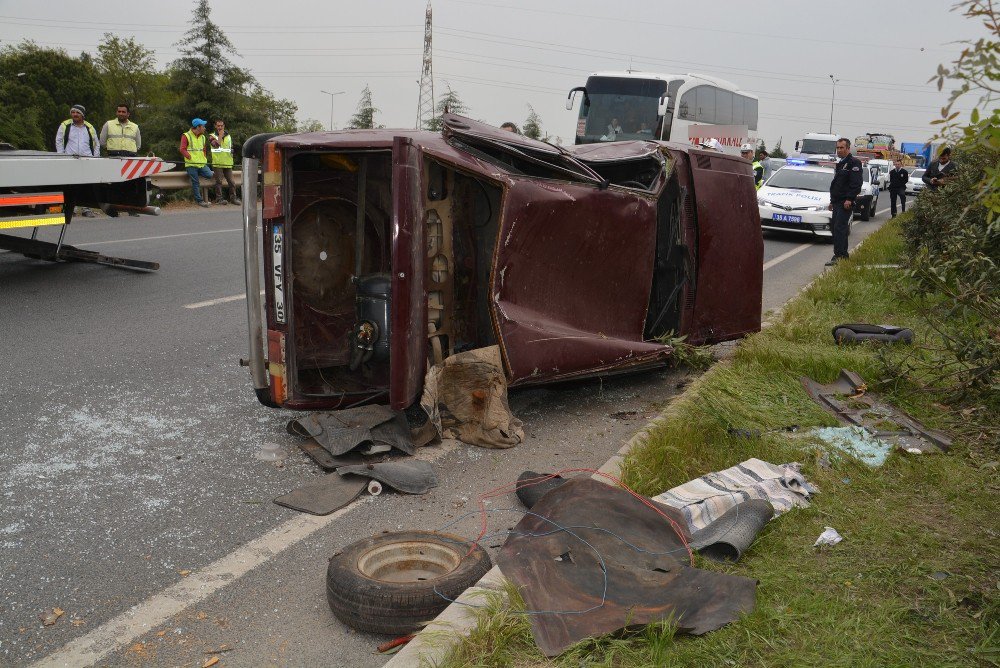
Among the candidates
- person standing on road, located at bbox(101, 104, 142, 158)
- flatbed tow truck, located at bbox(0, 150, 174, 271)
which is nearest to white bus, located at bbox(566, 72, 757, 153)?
person standing on road, located at bbox(101, 104, 142, 158)

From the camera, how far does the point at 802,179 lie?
18.2m

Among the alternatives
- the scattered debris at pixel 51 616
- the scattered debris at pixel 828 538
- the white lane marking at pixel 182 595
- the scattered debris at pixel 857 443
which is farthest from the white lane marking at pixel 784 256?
the scattered debris at pixel 51 616

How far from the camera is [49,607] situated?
115 inches

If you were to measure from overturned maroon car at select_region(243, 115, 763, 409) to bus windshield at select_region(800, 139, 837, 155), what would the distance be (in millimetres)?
39444

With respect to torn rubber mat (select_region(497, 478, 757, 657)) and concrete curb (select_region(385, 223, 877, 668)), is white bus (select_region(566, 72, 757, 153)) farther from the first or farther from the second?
concrete curb (select_region(385, 223, 877, 668))

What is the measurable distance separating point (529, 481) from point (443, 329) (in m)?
1.13

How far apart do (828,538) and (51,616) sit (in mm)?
2829

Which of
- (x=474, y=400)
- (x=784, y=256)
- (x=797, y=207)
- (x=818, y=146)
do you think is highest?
(x=818, y=146)

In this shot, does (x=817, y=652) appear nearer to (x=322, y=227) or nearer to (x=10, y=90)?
(x=322, y=227)

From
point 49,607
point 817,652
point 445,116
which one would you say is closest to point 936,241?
point 445,116

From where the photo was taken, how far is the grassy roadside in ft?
8.36

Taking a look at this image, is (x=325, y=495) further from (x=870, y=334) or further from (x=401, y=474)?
(x=870, y=334)

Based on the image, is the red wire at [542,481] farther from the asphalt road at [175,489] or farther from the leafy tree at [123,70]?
the leafy tree at [123,70]

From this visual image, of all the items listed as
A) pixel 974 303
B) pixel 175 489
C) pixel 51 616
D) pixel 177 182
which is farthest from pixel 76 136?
pixel 974 303
